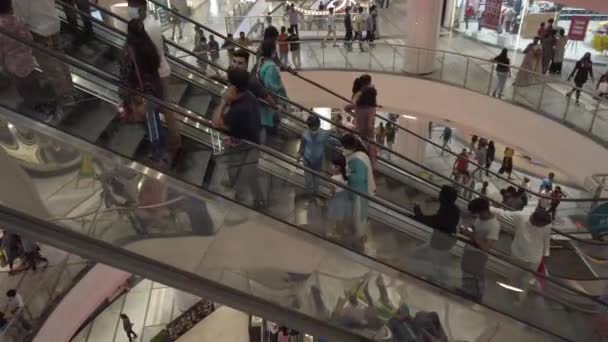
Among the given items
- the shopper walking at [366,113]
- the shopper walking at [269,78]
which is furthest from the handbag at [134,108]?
the shopper walking at [366,113]

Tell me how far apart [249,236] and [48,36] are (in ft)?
8.93

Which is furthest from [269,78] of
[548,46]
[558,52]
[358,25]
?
[358,25]

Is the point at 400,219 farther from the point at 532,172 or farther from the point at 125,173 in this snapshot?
the point at 532,172

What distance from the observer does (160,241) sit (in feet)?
16.0

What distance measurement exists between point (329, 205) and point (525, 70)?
313 inches

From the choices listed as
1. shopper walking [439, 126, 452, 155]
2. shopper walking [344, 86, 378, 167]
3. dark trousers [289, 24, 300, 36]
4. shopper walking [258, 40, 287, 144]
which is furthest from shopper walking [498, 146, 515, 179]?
shopper walking [258, 40, 287, 144]

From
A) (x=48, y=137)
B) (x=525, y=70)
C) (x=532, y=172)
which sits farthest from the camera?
(x=532, y=172)

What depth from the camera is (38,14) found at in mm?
4922

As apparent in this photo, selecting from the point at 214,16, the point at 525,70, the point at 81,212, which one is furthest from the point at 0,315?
the point at 214,16

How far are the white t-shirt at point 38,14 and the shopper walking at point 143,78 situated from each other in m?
0.72

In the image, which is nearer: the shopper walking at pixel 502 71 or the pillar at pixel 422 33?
the shopper walking at pixel 502 71

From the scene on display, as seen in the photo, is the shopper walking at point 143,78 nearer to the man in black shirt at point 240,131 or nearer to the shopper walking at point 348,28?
the man in black shirt at point 240,131

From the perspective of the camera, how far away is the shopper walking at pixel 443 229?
5309mm

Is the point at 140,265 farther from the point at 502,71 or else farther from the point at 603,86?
the point at 603,86
